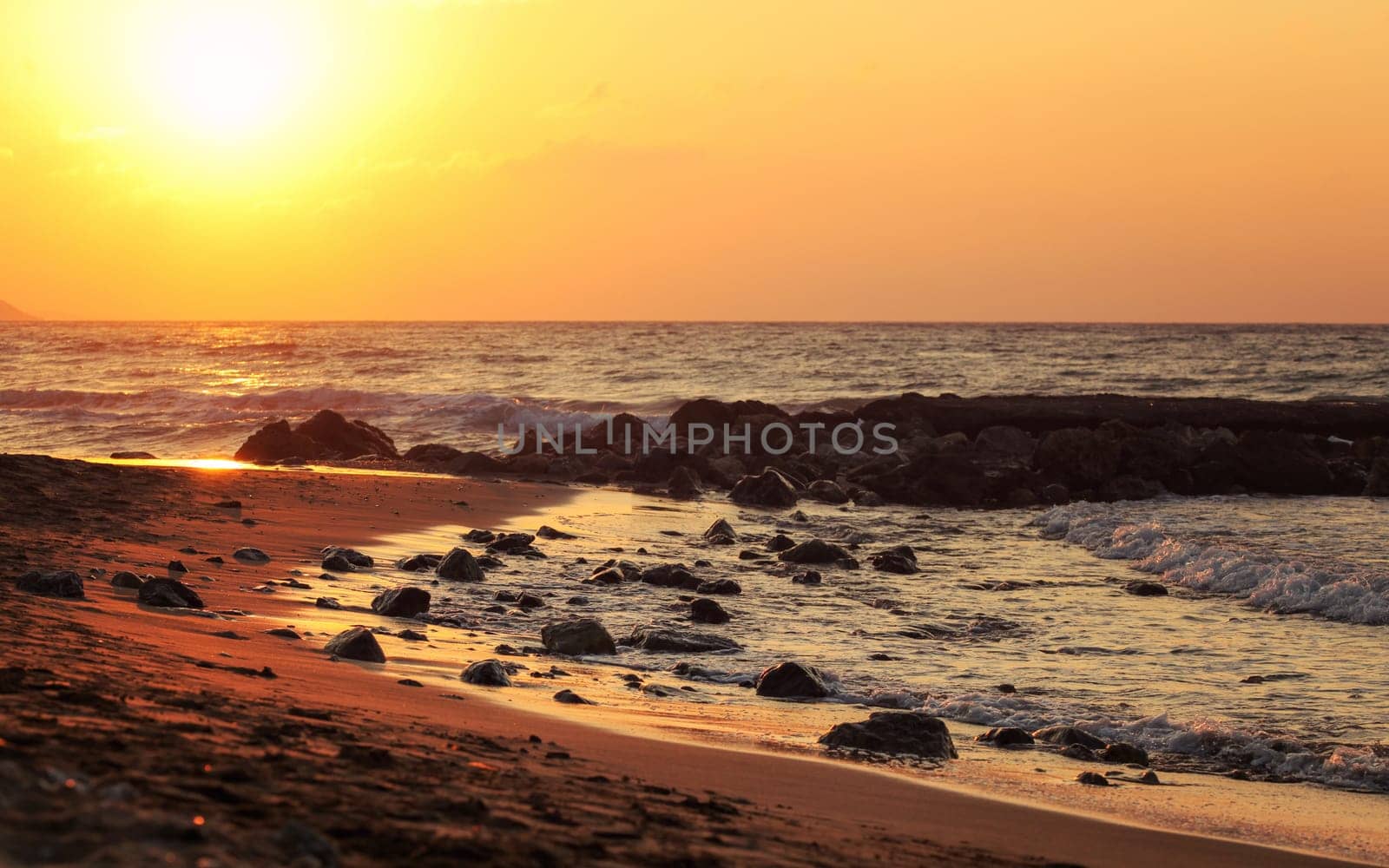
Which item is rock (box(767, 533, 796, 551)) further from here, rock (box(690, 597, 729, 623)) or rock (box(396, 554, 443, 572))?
rock (box(690, 597, 729, 623))

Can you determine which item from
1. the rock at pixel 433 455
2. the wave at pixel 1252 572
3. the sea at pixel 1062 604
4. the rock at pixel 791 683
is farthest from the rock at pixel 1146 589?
the rock at pixel 433 455

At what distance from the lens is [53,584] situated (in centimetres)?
727

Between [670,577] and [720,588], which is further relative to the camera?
[670,577]

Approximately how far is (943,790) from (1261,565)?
770 cm

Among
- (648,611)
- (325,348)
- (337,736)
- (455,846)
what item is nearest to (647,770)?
(337,736)

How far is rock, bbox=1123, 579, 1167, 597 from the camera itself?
454 inches

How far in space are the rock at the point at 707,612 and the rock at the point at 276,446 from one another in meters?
16.0

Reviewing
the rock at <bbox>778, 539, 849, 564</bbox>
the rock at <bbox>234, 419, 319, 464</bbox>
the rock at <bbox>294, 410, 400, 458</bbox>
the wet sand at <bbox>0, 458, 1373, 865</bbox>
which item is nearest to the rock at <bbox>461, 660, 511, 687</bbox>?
the wet sand at <bbox>0, 458, 1373, 865</bbox>

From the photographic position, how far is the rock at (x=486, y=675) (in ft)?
23.0

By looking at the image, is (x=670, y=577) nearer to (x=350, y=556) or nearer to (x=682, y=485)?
(x=350, y=556)

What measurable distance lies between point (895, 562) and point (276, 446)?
49.9 feet

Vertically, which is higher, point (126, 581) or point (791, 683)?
point (126, 581)

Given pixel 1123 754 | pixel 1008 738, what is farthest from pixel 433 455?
pixel 1123 754

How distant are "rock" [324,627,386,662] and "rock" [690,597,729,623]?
302 centimetres
